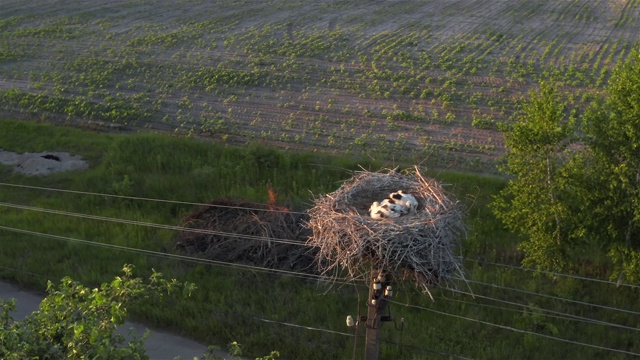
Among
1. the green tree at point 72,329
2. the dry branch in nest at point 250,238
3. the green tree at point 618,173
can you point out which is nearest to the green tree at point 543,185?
the green tree at point 618,173

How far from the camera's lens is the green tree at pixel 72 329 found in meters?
6.47

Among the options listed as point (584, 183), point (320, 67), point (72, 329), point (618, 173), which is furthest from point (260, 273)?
point (320, 67)

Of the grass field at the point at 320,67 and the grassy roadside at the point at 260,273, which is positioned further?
the grass field at the point at 320,67

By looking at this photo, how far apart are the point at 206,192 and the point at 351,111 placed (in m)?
7.23

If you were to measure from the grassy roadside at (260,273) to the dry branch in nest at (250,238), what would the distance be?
1.60 ft

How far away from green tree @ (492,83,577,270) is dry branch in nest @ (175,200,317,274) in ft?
14.1

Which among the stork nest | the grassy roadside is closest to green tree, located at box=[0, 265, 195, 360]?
the stork nest

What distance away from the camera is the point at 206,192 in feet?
65.1

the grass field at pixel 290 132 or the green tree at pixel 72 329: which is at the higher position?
the green tree at pixel 72 329

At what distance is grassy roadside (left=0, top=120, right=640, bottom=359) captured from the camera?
1374 centimetres

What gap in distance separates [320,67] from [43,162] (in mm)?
11727

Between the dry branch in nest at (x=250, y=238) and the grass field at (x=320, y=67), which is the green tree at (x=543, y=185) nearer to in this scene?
the dry branch in nest at (x=250, y=238)

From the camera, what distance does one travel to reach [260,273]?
15.9 m

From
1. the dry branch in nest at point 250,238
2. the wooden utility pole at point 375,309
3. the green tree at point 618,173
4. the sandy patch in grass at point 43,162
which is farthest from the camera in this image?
the sandy patch in grass at point 43,162
